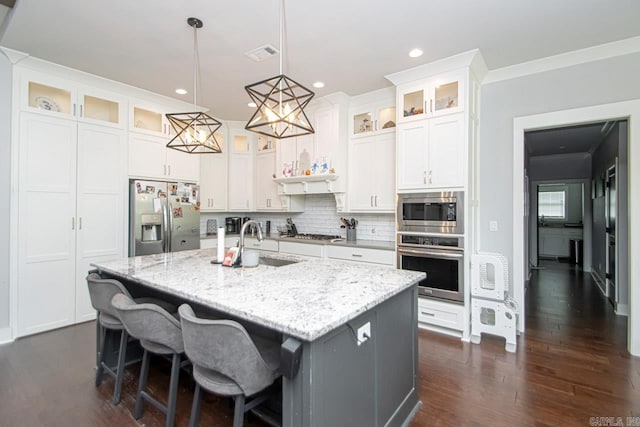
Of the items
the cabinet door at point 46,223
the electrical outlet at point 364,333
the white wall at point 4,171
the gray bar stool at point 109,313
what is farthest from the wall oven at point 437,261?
the white wall at point 4,171

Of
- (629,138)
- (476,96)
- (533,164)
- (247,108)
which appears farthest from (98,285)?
(533,164)

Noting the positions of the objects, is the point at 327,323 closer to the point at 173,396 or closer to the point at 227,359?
the point at 227,359

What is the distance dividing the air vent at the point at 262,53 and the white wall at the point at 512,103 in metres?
2.42

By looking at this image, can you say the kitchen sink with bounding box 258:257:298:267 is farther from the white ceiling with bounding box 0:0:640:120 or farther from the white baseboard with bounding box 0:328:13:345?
the white baseboard with bounding box 0:328:13:345

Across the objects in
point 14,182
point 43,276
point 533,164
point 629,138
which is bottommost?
point 43,276

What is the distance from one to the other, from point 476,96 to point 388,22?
1.52m

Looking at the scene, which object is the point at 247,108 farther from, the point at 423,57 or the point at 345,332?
the point at 345,332

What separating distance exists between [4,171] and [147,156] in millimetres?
1390

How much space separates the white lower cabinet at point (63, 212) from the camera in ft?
10.6

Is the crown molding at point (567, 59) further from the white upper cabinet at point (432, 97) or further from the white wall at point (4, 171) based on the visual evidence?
the white wall at point (4, 171)

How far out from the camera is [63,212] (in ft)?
11.4

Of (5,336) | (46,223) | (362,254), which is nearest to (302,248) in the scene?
(362,254)

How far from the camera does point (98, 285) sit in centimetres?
213

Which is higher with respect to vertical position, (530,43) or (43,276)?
(530,43)
